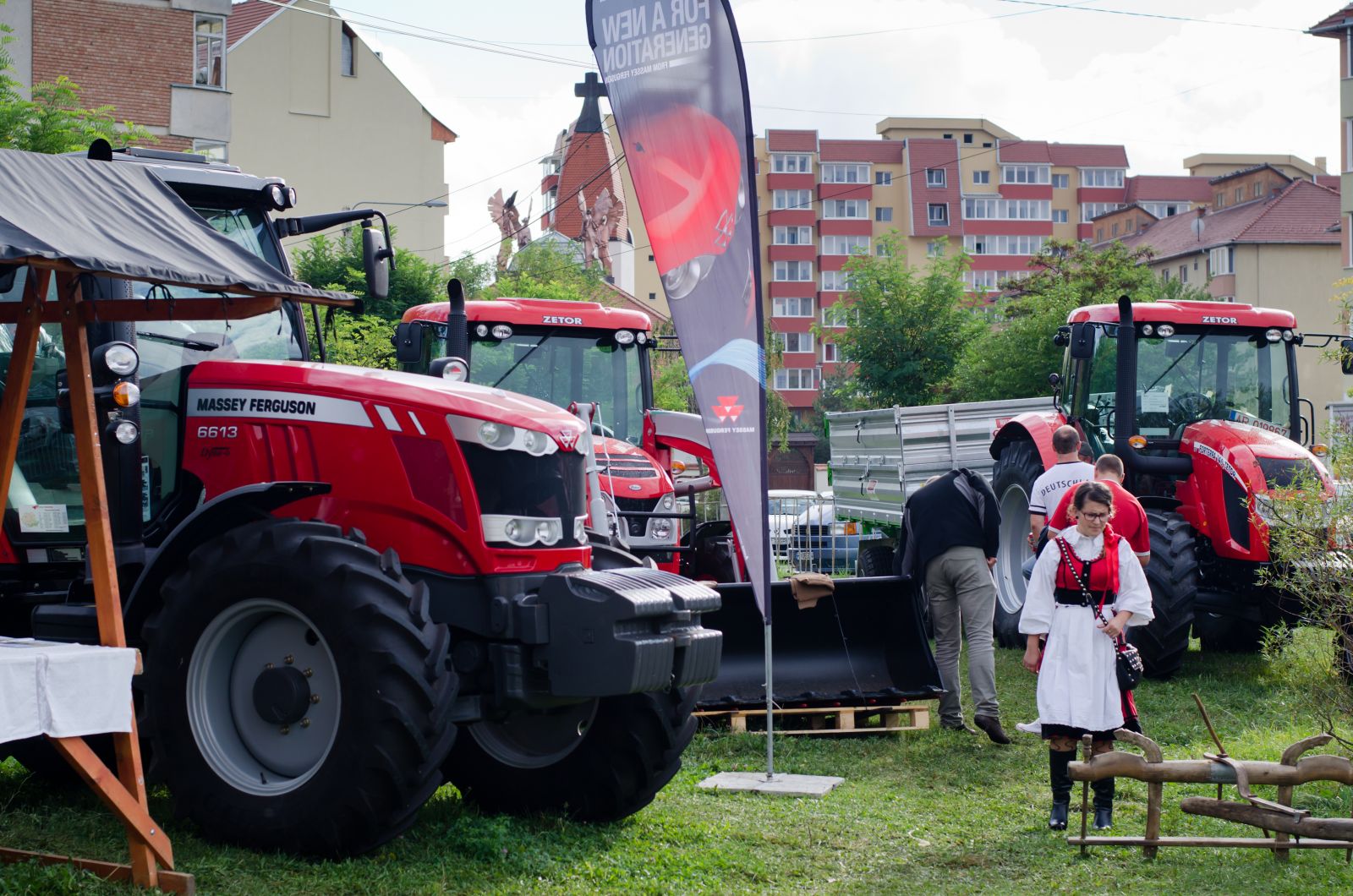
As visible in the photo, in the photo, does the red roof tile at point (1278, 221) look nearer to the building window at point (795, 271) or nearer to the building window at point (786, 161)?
the building window at point (795, 271)

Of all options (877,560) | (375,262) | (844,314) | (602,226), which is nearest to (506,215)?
(602,226)

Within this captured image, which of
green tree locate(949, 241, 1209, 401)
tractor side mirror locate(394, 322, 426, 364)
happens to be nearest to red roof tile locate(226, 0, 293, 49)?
green tree locate(949, 241, 1209, 401)

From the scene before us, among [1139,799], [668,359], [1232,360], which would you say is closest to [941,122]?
[668,359]

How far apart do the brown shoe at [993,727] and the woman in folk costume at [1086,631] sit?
202 cm

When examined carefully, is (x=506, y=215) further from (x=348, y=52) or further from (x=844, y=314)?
(x=844, y=314)

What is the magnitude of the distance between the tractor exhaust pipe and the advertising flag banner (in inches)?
207

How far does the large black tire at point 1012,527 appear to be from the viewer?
13.8 m

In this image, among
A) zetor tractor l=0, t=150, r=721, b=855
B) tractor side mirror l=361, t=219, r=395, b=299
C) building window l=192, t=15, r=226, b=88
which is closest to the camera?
zetor tractor l=0, t=150, r=721, b=855

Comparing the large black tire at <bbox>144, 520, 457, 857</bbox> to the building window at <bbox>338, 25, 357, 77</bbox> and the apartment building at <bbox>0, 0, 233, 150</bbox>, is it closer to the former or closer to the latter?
the apartment building at <bbox>0, 0, 233, 150</bbox>

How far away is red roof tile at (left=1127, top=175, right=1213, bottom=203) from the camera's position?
8925cm

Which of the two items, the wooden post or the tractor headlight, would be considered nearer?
the wooden post

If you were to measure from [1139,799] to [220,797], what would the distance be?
466 cm

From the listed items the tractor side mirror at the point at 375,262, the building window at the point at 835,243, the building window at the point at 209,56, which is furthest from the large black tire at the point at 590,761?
the building window at the point at 835,243

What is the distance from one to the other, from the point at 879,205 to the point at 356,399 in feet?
264
